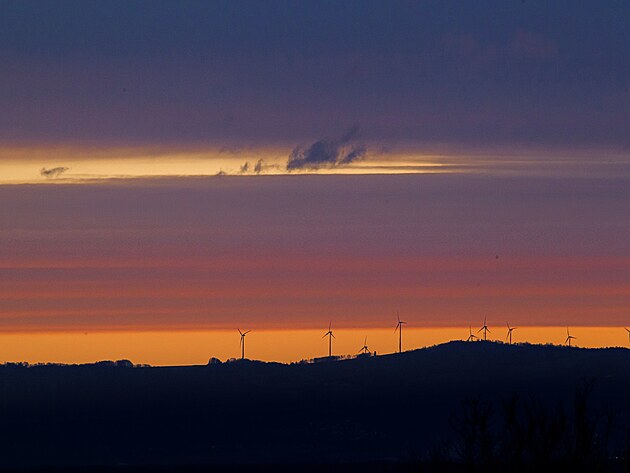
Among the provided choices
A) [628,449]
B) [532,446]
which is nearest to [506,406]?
[532,446]

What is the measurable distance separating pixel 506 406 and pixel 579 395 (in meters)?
4.52

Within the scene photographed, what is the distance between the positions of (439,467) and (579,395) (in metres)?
13.8

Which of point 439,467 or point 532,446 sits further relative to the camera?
point 439,467

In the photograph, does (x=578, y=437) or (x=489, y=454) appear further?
(x=489, y=454)

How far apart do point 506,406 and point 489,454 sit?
10.0 feet

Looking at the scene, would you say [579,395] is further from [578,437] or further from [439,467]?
[439,467]

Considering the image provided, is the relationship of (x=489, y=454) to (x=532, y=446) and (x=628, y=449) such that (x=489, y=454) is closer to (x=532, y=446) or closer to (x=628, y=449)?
(x=532, y=446)

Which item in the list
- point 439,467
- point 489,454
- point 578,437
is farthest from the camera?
point 439,467

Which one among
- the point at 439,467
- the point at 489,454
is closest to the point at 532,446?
the point at 489,454

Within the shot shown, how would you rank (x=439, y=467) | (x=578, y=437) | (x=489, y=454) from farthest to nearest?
(x=439, y=467) < (x=489, y=454) < (x=578, y=437)

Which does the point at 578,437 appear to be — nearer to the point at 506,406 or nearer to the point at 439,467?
the point at 506,406

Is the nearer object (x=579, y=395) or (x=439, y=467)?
(x=579, y=395)

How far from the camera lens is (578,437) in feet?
289

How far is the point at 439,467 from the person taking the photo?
10131 centimetres
